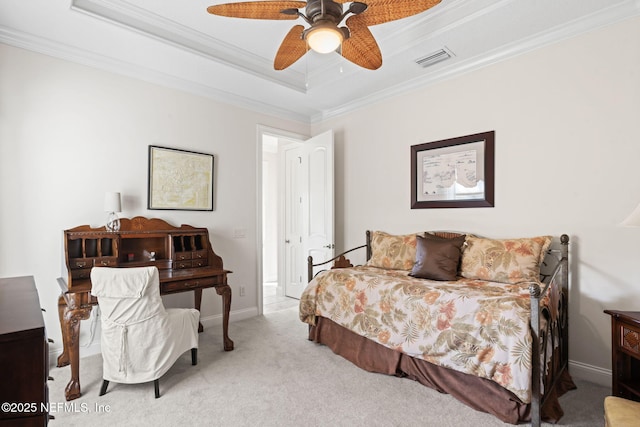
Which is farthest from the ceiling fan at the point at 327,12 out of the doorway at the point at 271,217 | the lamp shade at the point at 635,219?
→ the doorway at the point at 271,217

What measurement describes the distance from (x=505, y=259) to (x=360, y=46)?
79.8 inches

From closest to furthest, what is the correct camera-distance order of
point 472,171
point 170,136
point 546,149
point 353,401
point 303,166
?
point 353,401 < point 546,149 < point 472,171 < point 170,136 < point 303,166

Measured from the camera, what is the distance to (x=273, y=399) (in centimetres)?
222

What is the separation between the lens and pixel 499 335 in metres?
1.93

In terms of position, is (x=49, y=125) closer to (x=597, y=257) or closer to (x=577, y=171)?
(x=577, y=171)

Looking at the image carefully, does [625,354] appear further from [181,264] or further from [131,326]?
[181,264]

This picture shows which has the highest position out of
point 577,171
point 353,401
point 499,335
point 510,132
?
point 510,132

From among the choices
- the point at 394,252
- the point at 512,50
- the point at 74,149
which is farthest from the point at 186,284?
the point at 512,50

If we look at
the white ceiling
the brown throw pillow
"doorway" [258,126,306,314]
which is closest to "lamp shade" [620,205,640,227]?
the brown throw pillow

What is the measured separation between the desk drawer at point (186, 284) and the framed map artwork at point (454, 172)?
225cm

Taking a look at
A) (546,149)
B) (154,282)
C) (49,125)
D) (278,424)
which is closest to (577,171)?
(546,149)

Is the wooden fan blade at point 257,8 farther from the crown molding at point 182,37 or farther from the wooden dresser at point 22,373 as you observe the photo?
the wooden dresser at point 22,373

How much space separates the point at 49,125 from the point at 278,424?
2.96m

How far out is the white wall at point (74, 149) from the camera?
2.58 meters
